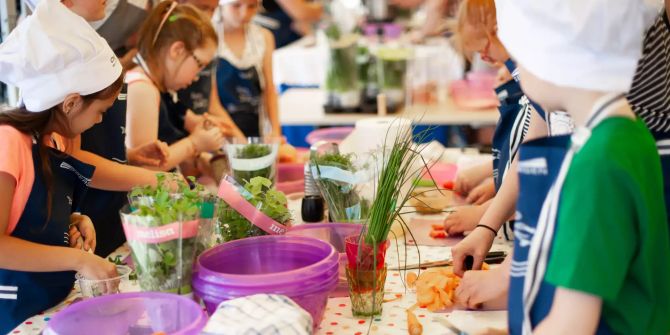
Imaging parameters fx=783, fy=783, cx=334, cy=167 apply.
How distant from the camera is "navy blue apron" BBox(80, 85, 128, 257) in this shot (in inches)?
85.0

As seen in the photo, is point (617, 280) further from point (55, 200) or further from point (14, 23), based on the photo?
point (14, 23)

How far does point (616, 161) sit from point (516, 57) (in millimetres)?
231

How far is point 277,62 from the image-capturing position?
5410 mm

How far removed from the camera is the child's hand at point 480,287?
5.01ft

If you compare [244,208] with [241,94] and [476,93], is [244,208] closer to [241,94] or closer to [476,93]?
[241,94]

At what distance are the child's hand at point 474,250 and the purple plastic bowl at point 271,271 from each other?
31 centimetres

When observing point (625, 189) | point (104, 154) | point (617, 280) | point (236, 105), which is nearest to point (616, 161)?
point (625, 189)

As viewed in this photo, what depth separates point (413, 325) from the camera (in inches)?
57.8

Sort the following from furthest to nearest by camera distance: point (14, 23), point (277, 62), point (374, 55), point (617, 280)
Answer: point (277, 62) < point (374, 55) < point (14, 23) < point (617, 280)

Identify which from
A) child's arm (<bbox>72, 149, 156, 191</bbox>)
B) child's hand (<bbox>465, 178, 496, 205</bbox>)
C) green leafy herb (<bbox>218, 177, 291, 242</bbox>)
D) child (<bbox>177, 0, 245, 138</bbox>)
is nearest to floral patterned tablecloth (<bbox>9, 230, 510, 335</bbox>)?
green leafy herb (<bbox>218, 177, 291, 242</bbox>)

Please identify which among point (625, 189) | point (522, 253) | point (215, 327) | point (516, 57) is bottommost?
point (215, 327)

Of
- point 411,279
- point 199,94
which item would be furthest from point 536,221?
point 199,94

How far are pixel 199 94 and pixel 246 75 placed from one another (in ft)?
2.61

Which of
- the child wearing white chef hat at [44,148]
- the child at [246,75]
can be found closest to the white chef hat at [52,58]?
the child wearing white chef hat at [44,148]
